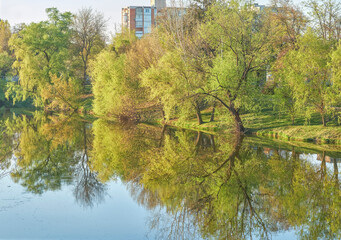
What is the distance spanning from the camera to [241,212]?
39.8ft

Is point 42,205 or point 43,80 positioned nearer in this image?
point 42,205

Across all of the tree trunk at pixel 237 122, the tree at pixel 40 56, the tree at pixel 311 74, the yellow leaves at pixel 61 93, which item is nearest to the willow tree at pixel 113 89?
the yellow leaves at pixel 61 93

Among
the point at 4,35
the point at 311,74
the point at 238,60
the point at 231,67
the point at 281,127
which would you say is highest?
the point at 4,35

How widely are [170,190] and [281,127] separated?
16.7 meters

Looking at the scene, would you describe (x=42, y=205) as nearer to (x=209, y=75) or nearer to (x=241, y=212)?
(x=241, y=212)

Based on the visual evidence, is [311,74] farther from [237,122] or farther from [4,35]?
[4,35]

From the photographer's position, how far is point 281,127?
94.2ft

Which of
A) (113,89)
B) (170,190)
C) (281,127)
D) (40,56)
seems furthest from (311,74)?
(40,56)

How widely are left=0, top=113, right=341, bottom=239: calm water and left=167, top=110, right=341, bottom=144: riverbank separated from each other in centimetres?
202

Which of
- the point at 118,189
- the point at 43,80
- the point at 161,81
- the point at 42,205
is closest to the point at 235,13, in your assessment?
the point at 161,81

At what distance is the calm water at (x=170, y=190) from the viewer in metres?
→ 11.0

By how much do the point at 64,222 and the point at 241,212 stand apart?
549 centimetres

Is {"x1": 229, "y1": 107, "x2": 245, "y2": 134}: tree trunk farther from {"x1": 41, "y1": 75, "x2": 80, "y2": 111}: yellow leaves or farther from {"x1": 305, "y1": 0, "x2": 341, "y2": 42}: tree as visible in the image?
{"x1": 41, "y1": 75, "x2": 80, "y2": 111}: yellow leaves

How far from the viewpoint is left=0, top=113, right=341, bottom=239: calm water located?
36.1 ft
